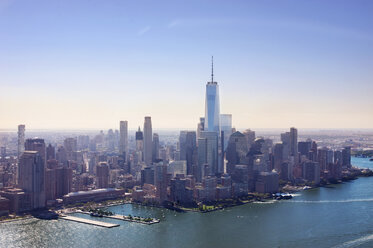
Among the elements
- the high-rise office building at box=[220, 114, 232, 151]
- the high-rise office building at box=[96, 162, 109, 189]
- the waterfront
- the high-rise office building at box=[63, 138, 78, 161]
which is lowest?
the waterfront

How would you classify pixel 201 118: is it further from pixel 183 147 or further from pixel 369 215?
pixel 369 215

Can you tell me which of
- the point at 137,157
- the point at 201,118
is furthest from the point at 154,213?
the point at 201,118

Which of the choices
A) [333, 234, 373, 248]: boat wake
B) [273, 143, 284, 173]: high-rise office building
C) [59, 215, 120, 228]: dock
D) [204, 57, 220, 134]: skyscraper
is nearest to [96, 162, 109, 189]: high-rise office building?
[59, 215, 120, 228]: dock

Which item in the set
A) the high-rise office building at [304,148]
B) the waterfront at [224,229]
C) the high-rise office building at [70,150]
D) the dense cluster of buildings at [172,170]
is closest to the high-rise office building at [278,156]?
the dense cluster of buildings at [172,170]

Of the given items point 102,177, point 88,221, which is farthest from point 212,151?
point 88,221

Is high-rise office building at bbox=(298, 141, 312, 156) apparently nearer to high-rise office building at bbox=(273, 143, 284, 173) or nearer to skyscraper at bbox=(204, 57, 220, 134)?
high-rise office building at bbox=(273, 143, 284, 173)

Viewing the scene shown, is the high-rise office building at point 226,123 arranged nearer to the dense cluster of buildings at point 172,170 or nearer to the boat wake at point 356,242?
the dense cluster of buildings at point 172,170
